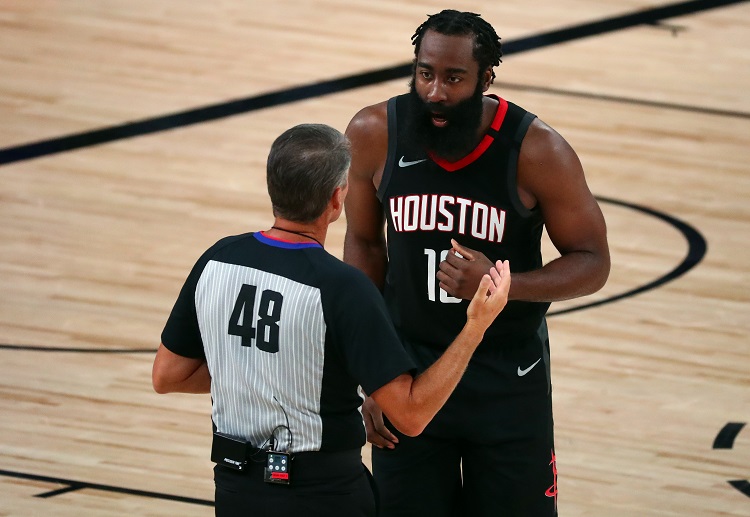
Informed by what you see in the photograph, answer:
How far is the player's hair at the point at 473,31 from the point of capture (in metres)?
3.34

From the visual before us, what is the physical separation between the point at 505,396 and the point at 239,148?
5353mm

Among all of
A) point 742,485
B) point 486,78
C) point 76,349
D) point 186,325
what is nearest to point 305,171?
point 186,325

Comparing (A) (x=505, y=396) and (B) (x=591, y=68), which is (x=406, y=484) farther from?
(B) (x=591, y=68)

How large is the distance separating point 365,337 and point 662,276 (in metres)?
4.47

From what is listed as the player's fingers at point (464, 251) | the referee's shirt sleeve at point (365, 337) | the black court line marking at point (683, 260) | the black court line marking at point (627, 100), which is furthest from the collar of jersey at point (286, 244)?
the black court line marking at point (627, 100)

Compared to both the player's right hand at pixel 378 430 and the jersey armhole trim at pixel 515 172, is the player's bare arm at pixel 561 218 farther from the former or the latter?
the player's right hand at pixel 378 430

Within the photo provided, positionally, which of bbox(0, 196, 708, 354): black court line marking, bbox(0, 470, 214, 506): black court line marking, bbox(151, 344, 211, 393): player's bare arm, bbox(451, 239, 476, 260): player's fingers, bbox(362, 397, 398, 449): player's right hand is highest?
bbox(451, 239, 476, 260): player's fingers

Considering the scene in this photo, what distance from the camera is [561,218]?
3369 millimetres

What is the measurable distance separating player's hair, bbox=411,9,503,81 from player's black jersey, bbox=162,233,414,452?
0.73 m

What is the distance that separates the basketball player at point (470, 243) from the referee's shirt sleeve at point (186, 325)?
57cm

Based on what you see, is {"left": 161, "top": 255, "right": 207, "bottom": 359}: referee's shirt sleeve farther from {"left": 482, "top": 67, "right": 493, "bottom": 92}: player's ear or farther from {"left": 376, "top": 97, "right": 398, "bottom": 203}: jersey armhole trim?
{"left": 482, "top": 67, "right": 493, "bottom": 92}: player's ear

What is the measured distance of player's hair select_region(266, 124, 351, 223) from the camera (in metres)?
2.84

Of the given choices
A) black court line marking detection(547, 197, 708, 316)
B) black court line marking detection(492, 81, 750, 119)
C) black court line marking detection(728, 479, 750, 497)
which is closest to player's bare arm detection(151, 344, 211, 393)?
black court line marking detection(728, 479, 750, 497)

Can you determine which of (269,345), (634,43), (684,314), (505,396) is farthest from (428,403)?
(634,43)
